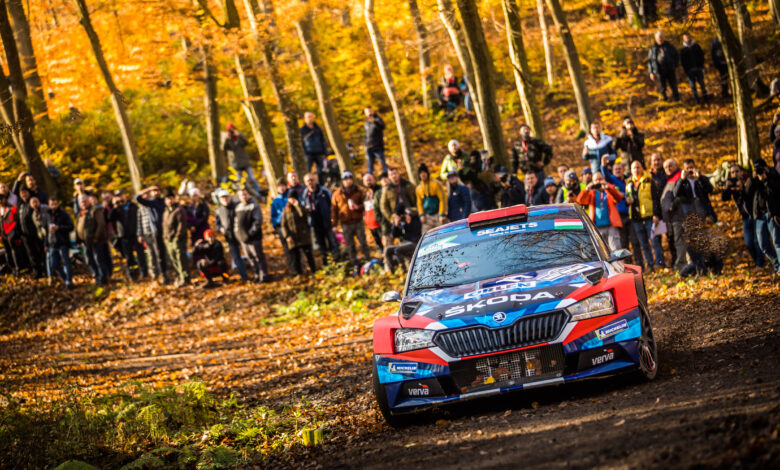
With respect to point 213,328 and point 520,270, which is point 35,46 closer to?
point 213,328

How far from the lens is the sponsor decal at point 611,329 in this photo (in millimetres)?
6969

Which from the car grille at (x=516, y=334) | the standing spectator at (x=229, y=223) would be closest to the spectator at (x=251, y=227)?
the standing spectator at (x=229, y=223)

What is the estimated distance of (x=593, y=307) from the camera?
7.05m

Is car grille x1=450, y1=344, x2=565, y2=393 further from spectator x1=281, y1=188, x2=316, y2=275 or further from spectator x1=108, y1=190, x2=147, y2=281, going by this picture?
spectator x1=108, y1=190, x2=147, y2=281

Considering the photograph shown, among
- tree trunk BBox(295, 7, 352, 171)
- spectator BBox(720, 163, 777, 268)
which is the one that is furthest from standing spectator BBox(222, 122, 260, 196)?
spectator BBox(720, 163, 777, 268)

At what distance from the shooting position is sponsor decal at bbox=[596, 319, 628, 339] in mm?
6969

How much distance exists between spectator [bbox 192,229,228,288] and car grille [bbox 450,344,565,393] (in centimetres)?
1506

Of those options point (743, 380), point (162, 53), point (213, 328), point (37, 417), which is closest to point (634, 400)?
point (743, 380)

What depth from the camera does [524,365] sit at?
6.95 metres

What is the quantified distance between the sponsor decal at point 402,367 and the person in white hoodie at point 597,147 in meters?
13.9

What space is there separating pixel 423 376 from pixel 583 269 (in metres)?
1.95

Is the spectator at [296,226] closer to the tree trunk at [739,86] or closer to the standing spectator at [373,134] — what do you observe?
the standing spectator at [373,134]

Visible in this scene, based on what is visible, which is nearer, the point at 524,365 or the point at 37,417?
the point at 524,365

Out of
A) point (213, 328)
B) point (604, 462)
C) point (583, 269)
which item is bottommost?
point (213, 328)
